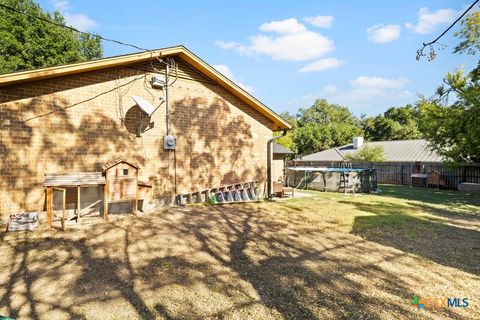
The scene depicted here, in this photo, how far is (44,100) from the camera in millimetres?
7797

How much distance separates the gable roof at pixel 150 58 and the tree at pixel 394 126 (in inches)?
1524

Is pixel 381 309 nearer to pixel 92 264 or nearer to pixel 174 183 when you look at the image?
pixel 92 264

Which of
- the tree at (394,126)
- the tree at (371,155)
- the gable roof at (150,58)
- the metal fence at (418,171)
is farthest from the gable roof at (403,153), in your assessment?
the gable roof at (150,58)

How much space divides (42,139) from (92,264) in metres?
4.84

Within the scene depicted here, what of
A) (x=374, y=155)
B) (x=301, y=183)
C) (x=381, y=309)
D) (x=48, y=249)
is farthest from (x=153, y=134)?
(x=374, y=155)

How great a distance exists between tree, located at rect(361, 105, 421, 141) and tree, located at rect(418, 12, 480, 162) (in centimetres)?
2746

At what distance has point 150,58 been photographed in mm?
9633

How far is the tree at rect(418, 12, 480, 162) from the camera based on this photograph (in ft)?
47.3

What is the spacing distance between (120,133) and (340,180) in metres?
14.3

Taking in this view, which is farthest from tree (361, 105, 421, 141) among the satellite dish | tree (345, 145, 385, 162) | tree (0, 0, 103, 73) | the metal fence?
tree (0, 0, 103, 73)

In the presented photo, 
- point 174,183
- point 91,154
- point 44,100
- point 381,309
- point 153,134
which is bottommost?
point 381,309

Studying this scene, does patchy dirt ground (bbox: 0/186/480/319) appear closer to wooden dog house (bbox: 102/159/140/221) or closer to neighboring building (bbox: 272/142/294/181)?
wooden dog house (bbox: 102/159/140/221)

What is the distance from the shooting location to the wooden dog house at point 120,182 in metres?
7.90
